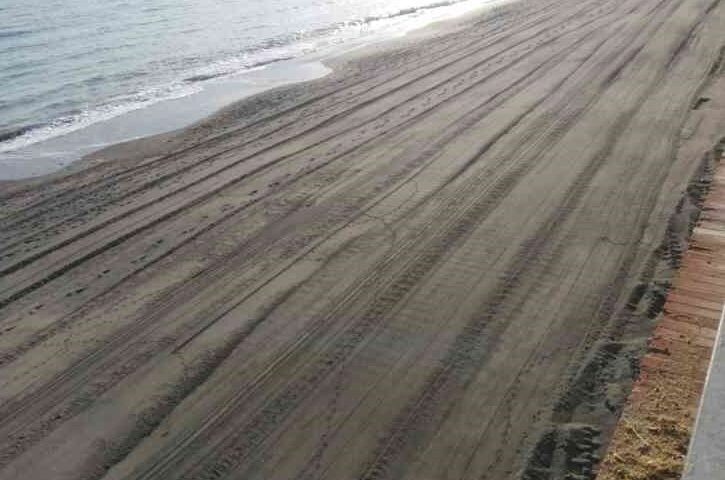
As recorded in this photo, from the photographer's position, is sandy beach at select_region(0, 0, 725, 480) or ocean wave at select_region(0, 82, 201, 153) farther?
ocean wave at select_region(0, 82, 201, 153)

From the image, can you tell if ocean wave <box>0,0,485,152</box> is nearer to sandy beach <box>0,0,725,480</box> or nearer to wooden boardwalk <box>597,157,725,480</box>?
sandy beach <box>0,0,725,480</box>

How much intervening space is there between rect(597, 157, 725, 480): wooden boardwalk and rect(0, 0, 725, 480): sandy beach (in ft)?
0.74

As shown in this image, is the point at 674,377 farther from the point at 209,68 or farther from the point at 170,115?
the point at 209,68

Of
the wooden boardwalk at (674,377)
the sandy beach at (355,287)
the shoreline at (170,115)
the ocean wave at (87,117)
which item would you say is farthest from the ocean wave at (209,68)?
the wooden boardwalk at (674,377)

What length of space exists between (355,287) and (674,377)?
2.69 meters

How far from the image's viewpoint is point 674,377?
4.20 m

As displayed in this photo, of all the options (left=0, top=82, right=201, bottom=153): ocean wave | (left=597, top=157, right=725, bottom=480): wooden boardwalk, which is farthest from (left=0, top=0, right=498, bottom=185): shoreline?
(left=597, top=157, right=725, bottom=480): wooden boardwalk

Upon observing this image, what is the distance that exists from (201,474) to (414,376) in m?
1.58

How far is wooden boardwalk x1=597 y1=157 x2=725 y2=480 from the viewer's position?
3.63m

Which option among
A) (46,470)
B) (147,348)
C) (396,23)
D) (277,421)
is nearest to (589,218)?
(277,421)

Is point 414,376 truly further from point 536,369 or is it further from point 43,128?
point 43,128

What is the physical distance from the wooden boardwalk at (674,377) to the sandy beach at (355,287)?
0.22m

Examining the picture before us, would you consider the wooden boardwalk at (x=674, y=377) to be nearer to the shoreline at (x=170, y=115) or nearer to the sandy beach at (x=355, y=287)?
the sandy beach at (x=355, y=287)

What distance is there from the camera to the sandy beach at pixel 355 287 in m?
4.25
